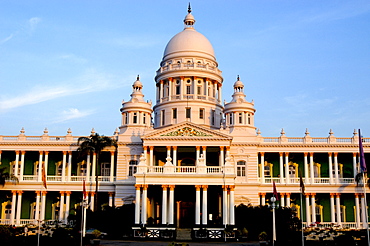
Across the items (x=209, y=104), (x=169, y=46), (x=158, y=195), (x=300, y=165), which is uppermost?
(x=169, y=46)

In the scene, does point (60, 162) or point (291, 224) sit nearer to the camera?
point (291, 224)

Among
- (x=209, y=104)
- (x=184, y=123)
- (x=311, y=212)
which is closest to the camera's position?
(x=184, y=123)

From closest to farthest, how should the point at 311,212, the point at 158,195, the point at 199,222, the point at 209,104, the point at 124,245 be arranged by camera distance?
the point at 124,245
the point at 199,222
the point at 158,195
the point at 311,212
the point at 209,104

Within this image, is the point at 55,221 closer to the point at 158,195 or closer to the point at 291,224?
the point at 158,195

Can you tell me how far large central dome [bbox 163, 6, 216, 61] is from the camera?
7062cm

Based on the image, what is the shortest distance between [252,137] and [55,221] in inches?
1062

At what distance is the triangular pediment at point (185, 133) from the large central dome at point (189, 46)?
1585cm

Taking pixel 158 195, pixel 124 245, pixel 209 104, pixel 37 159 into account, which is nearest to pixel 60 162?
pixel 37 159

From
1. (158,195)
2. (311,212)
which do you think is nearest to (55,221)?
(158,195)

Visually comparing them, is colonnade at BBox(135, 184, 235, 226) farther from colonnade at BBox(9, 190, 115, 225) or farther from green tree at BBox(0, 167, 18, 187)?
green tree at BBox(0, 167, 18, 187)

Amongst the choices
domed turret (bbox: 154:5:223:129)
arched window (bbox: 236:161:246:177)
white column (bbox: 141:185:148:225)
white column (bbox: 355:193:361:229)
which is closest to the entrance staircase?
white column (bbox: 141:185:148:225)

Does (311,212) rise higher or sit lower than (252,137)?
lower

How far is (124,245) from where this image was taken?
37281 mm

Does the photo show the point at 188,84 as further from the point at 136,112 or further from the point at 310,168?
the point at 310,168
